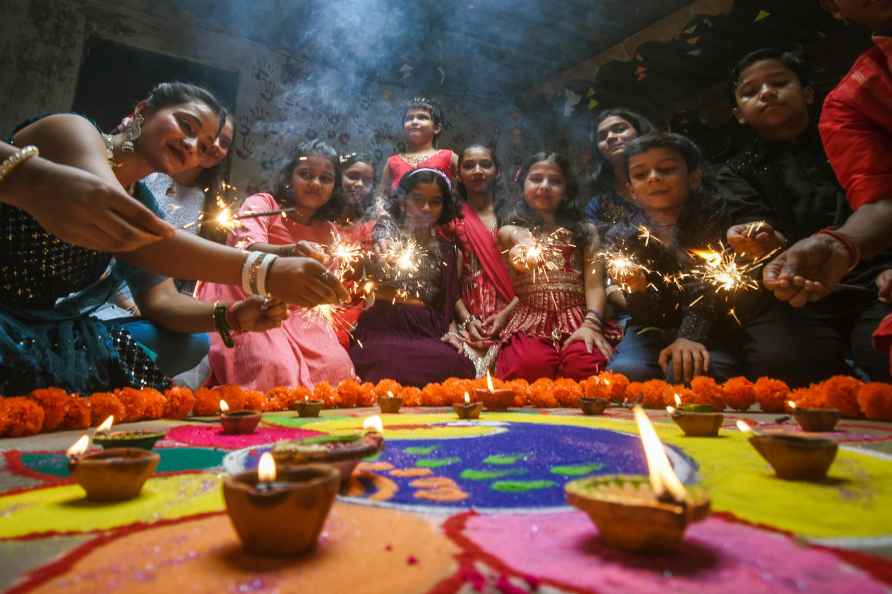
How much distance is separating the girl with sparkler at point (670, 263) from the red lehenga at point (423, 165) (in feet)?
6.94

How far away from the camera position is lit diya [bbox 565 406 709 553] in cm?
71

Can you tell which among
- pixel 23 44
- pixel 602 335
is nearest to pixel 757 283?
pixel 602 335

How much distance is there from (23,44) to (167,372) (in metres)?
5.70

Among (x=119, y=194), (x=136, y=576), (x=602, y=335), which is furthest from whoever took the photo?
(x=602, y=335)

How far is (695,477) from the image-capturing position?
1.24 meters

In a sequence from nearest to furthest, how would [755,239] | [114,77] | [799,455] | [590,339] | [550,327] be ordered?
[799,455] < [755,239] < [590,339] < [550,327] < [114,77]

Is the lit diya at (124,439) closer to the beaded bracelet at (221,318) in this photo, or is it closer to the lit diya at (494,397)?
the beaded bracelet at (221,318)

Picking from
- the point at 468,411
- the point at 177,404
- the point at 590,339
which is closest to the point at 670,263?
the point at 590,339

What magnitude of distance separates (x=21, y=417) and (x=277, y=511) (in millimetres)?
1606

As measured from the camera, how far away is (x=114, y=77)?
6.66m

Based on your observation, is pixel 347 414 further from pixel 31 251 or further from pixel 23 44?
pixel 23 44

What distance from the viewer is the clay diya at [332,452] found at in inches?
40.8

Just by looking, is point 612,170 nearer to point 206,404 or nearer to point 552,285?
point 552,285

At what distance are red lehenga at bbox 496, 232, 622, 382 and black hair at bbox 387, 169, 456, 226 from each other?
877mm
